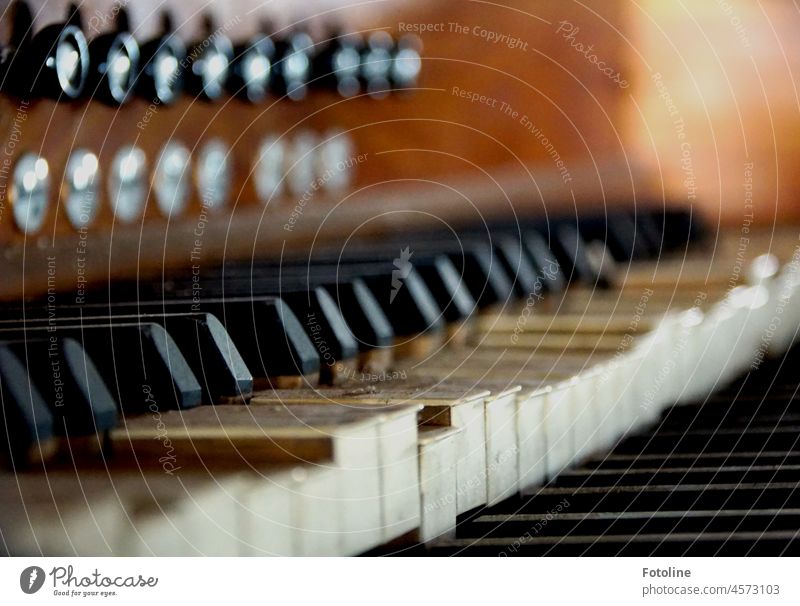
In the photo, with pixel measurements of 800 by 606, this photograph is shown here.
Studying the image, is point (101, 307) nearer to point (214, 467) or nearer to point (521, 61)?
point (214, 467)

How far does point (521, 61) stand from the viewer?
9.05 feet

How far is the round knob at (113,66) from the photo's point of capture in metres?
1.30

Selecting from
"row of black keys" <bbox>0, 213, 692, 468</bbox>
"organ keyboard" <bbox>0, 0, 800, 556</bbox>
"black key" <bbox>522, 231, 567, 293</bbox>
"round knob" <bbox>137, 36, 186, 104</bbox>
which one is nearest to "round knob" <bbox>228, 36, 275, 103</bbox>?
"organ keyboard" <bbox>0, 0, 800, 556</bbox>

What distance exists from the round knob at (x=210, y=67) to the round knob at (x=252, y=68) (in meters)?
0.02

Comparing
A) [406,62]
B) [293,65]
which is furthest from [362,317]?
[406,62]

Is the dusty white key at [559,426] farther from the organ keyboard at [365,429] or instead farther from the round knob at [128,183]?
the round knob at [128,183]

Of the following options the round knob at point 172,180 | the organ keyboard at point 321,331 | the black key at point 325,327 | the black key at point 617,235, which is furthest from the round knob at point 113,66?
the black key at point 617,235

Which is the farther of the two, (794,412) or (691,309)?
(691,309)

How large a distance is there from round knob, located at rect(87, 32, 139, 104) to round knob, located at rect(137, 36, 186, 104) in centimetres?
2

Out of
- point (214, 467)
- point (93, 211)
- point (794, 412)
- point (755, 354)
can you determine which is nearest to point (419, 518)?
point (214, 467)

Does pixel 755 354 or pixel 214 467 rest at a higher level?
pixel 755 354

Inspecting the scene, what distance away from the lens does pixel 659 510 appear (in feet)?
3.51

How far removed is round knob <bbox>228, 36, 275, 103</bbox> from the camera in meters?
1.60
